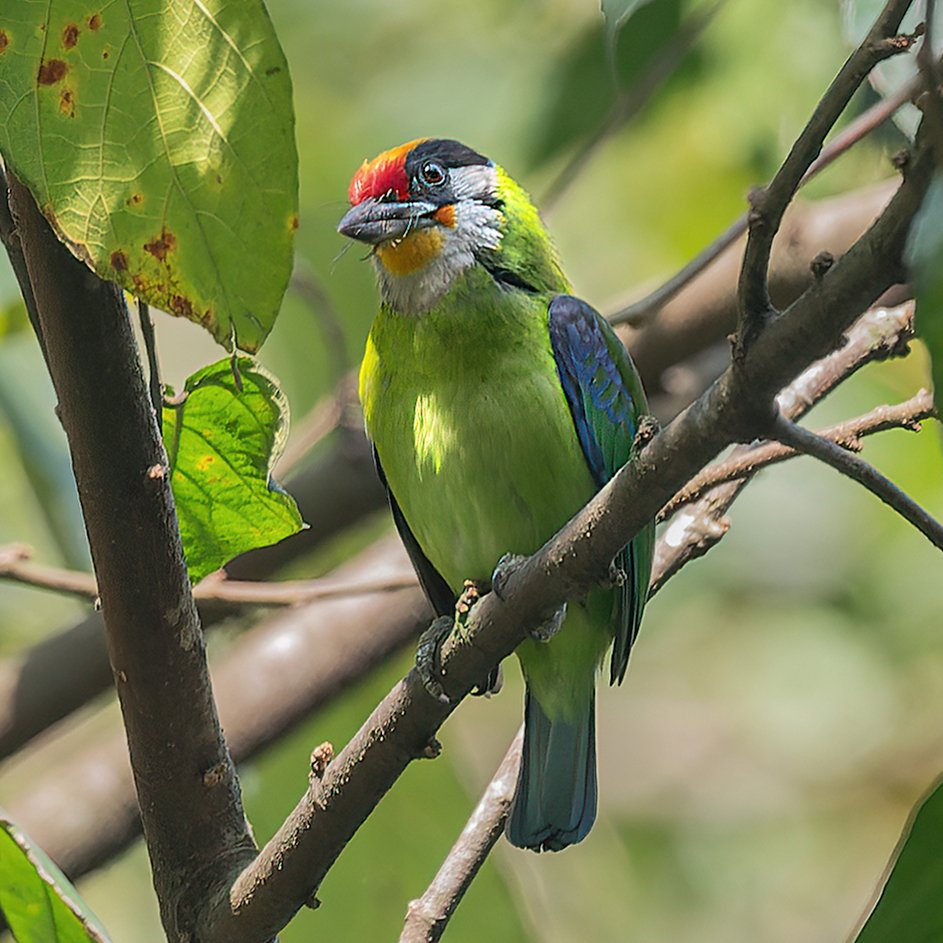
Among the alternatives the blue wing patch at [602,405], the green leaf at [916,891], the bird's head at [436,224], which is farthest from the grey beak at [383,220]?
the green leaf at [916,891]

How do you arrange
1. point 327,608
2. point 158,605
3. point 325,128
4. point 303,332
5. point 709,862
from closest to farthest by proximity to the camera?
point 158,605 → point 327,608 → point 303,332 → point 325,128 → point 709,862

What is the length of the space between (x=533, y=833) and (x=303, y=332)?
1.64m

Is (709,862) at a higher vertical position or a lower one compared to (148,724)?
lower

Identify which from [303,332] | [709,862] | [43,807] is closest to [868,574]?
[709,862]

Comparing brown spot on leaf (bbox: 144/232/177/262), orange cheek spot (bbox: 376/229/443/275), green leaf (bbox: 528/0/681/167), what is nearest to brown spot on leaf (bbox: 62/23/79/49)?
brown spot on leaf (bbox: 144/232/177/262)

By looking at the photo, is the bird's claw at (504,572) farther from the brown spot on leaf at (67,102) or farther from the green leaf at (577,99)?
the green leaf at (577,99)

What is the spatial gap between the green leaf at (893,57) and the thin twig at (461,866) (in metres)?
0.96

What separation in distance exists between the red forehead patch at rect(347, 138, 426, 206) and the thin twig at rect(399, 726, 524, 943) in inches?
43.3

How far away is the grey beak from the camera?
8.36 ft

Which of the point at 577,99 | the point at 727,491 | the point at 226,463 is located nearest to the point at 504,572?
the point at 727,491

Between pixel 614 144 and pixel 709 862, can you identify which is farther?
pixel 709 862

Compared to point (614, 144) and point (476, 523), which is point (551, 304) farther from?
point (614, 144)

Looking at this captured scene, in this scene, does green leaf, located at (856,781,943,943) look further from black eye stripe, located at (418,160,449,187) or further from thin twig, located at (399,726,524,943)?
black eye stripe, located at (418,160,449,187)

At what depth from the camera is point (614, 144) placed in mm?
3961
